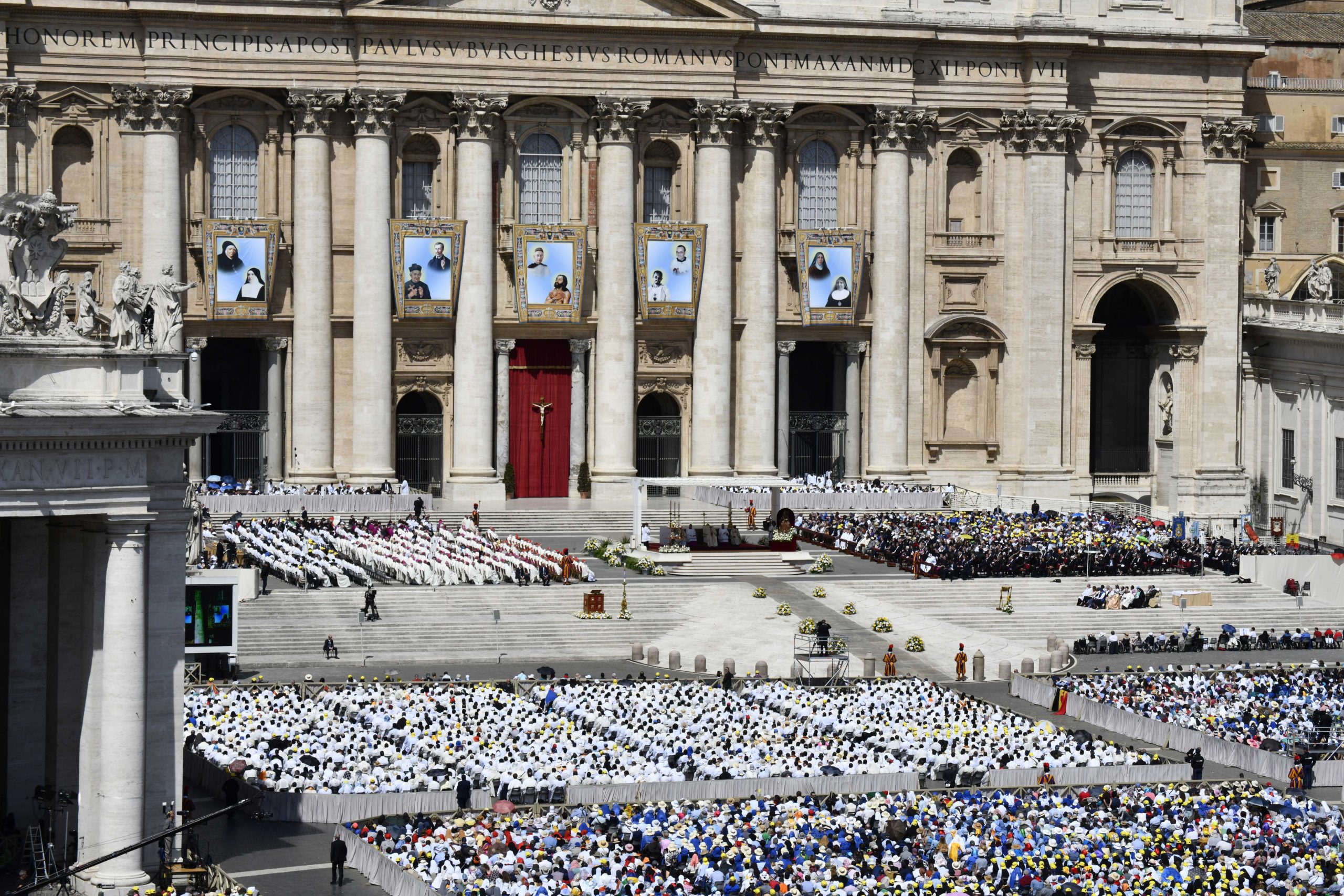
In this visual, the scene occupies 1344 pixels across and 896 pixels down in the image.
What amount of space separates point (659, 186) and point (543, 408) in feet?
34.9

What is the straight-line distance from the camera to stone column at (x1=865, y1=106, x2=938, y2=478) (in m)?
103

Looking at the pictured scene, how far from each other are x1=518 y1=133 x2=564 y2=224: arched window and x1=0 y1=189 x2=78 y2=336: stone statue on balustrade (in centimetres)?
5797

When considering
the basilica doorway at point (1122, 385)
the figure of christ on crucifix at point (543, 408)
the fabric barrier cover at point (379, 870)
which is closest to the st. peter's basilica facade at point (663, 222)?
the figure of christ on crucifix at point (543, 408)

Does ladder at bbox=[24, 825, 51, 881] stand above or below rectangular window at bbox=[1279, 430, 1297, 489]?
below

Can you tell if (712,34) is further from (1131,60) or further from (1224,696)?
(1224,696)

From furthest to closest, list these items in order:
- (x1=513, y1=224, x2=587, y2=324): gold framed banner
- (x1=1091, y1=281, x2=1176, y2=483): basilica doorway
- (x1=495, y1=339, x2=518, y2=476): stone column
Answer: (x1=1091, y1=281, x2=1176, y2=483): basilica doorway
(x1=495, y1=339, x2=518, y2=476): stone column
(x1=513, y1=224, x2=587, y2=324): gold framed banner

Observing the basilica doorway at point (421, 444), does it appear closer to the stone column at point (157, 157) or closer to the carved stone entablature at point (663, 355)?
the carved stone entablature at point (663, 355)

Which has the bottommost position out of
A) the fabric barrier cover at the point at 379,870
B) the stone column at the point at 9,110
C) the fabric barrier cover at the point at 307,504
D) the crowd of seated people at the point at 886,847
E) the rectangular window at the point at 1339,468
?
the fabric barrier cover at the point at 379,870

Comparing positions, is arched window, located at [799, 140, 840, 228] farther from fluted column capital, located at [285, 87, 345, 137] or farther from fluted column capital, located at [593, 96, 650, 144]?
fluted column capital, located at [285, 87, 345, 137]

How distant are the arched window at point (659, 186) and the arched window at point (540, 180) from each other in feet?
12.5

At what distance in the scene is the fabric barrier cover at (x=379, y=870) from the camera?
4428cm

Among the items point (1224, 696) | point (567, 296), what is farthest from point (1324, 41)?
point (1224, 696)

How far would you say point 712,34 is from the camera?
327 ft

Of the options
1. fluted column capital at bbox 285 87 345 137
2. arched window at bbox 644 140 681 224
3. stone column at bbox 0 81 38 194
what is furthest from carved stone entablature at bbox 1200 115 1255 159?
stone column at bbox 0 81 38 194
